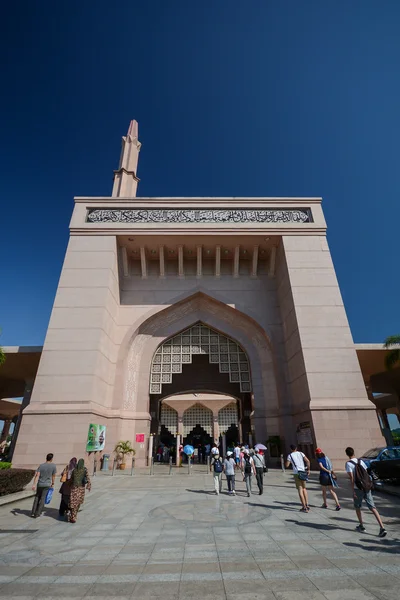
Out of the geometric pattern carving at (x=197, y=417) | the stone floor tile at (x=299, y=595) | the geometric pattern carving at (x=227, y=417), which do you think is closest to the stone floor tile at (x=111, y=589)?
the stone floor tile at (x=299, y=595)

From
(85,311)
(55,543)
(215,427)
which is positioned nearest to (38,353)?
(85,311)

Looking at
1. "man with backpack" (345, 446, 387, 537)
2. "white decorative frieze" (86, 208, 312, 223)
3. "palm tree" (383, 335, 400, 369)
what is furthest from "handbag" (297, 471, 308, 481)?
"white decorative frieze" (86, 208, 312, 223)

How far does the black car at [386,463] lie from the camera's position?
8.52 m

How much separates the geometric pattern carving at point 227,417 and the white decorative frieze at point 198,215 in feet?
50.5

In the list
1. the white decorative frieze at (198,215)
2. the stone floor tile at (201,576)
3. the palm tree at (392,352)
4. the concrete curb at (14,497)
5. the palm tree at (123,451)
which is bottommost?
the stone floor tile at (201,576)

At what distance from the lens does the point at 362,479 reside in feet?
16.4

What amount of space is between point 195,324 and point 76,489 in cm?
1149

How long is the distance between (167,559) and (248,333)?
12.8 m

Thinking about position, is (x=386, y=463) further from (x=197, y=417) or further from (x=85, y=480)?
(x=197, y=417)

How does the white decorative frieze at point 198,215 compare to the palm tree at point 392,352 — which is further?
the white decorative frieze at point 198,215

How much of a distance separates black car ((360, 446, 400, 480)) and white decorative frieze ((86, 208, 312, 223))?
11.2 meters

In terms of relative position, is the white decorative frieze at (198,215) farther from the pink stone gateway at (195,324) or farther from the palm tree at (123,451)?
the palm tree at (123,451)

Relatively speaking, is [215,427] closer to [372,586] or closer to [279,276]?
[279,276]

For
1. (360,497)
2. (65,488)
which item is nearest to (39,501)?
(65,488)
